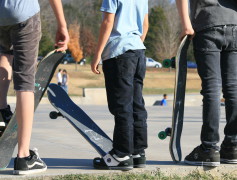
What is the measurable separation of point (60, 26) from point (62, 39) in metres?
0.12

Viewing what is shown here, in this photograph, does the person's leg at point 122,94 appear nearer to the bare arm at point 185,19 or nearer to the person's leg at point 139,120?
the person's leg at point 139,120

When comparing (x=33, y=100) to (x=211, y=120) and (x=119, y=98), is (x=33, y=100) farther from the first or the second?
(x=211, y=120)

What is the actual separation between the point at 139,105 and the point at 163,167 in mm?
547

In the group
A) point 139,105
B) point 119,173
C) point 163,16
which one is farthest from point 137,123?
point 163,16

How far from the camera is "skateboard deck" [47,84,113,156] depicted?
4.91m

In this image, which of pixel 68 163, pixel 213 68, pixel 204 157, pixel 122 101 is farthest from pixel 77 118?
pixel 213 68

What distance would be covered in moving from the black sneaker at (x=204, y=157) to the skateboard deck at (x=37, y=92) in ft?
4.57

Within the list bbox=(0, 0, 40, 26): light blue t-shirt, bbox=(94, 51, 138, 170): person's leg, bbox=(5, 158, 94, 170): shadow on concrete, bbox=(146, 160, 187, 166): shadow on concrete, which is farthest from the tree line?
bbox=(0, 0, 40, 26): light blue t-shirt

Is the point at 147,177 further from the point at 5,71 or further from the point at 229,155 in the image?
the point at 5,71

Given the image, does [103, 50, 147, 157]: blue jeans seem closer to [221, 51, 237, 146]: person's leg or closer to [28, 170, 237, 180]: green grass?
[28, 170, 237, 180]: green grass

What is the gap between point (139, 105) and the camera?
4.80m

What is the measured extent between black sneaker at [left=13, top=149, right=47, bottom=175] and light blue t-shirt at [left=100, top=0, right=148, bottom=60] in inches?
38.3

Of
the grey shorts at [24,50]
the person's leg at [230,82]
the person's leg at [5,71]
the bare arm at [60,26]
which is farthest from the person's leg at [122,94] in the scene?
the person's leg at [230,82]

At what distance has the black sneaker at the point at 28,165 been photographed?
4297mm
